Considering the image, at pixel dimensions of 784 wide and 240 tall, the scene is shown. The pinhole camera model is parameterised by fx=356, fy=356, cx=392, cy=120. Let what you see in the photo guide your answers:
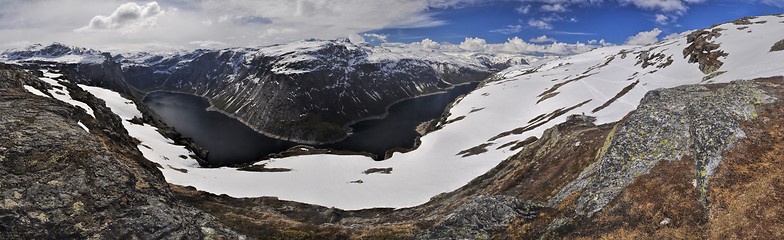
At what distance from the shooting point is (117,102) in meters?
129

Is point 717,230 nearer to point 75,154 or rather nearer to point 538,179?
point 538,179

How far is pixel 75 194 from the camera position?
17.9m

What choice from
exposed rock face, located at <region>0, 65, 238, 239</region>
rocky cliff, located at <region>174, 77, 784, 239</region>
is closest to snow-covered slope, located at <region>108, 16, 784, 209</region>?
rocky cliff, located at <region>174, 77, 784, 239</region>

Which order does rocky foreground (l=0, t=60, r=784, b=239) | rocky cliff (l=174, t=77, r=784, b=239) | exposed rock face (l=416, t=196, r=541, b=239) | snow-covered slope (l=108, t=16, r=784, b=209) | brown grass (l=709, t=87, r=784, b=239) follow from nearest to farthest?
brown grass (l=709, t=87, r=784, b=239) < rocky foreground (l=0, t=60, r=784, b=239) < rocky cliff (l=174, t=77, r=784, b=239) < exposed rock face (l=416, t=196, r=541, b=239) < snow-covered slope (l=108, t=16, r=784, b=209)

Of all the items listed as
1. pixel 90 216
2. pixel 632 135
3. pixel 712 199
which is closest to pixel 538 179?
pixel 632 135

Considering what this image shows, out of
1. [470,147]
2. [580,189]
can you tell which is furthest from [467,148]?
[580,189]

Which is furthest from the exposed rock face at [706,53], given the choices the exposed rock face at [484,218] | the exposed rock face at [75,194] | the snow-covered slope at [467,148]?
the exposed rock face at [75,194]

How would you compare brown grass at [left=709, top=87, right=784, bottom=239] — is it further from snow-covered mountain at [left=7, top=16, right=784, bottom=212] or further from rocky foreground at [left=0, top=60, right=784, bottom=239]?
snow-covered mountain at [left=7, top=16, right=784, bottom=212]

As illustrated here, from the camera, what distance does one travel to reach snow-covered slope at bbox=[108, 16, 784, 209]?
178ft

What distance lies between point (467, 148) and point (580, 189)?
2651 inches

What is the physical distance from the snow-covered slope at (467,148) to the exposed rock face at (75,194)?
29.5m

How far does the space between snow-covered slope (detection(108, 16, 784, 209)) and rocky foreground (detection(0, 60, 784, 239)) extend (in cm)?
1955

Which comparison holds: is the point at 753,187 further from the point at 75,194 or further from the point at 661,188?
the point at 75,194

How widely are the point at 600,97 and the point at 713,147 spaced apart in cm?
9261
